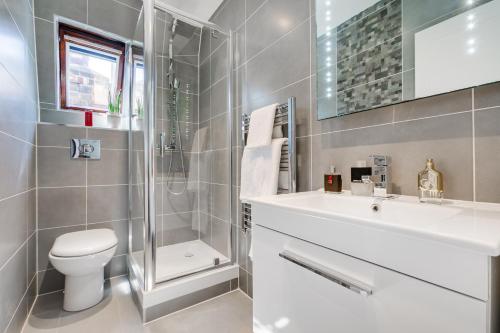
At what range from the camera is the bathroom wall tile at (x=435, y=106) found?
0.74 metres

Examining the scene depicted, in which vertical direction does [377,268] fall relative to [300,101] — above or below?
below

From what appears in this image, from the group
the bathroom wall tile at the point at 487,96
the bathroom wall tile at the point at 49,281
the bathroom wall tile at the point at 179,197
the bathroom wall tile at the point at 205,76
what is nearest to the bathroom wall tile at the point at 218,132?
the bathroom wall tile at the point at 205,76

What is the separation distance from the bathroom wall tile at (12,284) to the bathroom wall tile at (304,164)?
1.44 meters

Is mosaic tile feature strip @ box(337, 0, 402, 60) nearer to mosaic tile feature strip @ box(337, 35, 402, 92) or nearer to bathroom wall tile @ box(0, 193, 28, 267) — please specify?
mosaic tile feature strip @ box(337, 35, 402, 92)

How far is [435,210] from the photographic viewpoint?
0.69 meters

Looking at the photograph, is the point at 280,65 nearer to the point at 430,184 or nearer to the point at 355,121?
the point at 355,121

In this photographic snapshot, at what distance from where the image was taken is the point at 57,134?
1.75 metres

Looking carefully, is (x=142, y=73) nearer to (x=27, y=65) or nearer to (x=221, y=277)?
(x=27, y=65)

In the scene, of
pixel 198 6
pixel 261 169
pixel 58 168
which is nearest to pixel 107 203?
pixel 58 168

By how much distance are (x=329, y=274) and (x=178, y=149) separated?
4.41 feet

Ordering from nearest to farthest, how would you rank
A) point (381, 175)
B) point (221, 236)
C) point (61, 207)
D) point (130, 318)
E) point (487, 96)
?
point (487, 96) < point (381, 175) < point (130, 318) < point (61, 207) < point (221, 236)

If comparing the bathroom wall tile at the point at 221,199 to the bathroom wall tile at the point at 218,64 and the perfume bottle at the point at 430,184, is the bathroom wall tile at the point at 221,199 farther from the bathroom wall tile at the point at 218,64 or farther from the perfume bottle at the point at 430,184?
the perfume bottle at the point at 430,184

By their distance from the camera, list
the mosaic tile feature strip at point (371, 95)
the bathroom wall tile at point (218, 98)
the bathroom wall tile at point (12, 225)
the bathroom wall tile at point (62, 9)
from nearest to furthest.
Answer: the mosaic tile feature strip at point (371, 95) < the bathroom wall tile at point (12, 225) < the bathroom wall tile at point (62, 9) < the bathroom wall tile at point (218, 98)

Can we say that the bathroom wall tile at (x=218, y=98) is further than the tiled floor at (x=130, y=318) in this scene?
Yes
